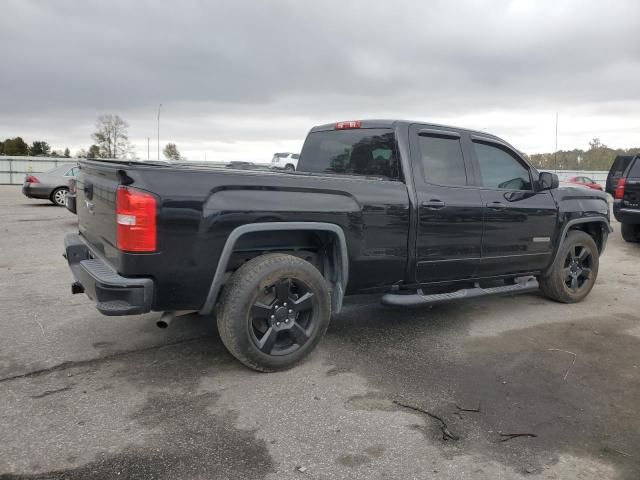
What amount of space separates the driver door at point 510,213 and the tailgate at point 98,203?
3.20m

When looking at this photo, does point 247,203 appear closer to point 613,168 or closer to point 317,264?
point 317,264

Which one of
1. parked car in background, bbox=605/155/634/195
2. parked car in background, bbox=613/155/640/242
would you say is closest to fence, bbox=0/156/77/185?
parked car in background, bbox=605/155/634/195

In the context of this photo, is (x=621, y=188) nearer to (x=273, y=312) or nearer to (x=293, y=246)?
(x=293, y=246)

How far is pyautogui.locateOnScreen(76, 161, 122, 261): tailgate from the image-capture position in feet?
10.9

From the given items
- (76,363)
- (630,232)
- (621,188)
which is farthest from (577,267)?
(630,232)

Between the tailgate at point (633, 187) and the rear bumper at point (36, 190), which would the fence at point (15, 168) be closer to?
the rear bumper at point (36, 190)

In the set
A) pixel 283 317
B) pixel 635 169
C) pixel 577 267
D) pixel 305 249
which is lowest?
pixel 283 317

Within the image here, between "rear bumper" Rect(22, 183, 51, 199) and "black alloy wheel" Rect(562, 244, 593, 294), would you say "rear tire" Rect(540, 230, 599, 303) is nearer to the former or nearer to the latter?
"black alloy wheel" Rect(562, 244, 593, 294)

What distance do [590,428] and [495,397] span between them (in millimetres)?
581

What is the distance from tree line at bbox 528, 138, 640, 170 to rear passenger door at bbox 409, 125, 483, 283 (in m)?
39.1

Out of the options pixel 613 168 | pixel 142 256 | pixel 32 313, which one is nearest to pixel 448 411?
pixel 142 256

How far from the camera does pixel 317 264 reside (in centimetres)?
418

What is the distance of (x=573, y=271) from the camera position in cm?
585

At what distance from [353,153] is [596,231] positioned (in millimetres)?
3490
